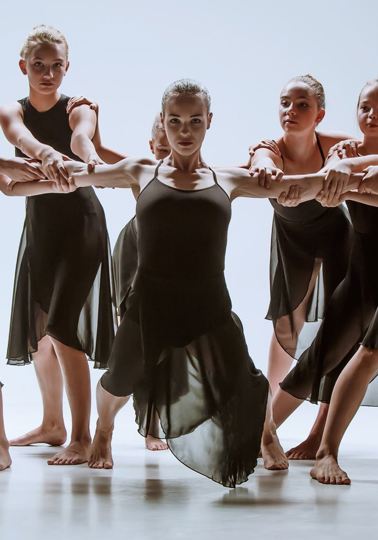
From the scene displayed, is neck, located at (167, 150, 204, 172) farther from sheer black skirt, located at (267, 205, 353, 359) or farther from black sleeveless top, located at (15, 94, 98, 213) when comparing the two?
sheer black skirt, located at (267, 205, 353, 359)

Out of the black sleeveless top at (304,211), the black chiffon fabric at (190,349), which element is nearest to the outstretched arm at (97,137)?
the black sleeveless top at (304,211)

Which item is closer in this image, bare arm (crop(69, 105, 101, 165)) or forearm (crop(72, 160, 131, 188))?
forearm (crop(72, 160, 131, 188))

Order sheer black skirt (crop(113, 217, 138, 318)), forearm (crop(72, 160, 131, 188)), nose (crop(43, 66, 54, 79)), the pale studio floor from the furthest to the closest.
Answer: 1. sheer black skirt (crop(113, 217, 138, 318))
2. nose (crop(43, 66, 54, 79))
3. forearm (crop(72, 160, 131, 188))
4. the pale studio floor

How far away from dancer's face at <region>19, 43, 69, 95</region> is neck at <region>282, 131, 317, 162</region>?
89 centimetres

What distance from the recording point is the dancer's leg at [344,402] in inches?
132

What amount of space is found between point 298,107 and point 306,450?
130cm

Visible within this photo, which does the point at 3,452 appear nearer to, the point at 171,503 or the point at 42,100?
the point at 171,503

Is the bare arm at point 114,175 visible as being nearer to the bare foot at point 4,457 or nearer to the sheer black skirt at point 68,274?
the sheer black skirt at point 68,274

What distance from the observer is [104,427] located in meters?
3.47

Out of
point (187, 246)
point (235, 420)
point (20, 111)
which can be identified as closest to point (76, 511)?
point (235, 420)

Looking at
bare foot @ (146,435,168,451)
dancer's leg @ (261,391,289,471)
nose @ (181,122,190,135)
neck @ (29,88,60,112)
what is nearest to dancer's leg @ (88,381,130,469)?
dancer's leg @ (261,391,289,471)

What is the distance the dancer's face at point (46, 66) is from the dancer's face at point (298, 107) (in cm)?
84

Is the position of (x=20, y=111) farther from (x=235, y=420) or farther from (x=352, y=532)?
(x=352, y=532)

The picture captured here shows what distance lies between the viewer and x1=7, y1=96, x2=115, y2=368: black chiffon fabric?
379 centimetres
